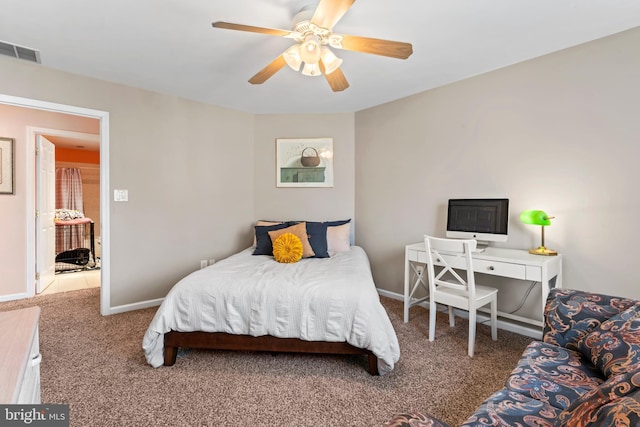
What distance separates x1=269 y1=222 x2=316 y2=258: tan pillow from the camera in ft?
10.1

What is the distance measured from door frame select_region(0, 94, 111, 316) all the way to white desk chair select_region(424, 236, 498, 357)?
3.05m

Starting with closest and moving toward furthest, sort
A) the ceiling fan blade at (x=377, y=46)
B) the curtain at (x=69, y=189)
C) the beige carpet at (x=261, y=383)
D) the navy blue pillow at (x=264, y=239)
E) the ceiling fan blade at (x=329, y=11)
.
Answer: the ceiling fan blade at (x=329, y=11) < the beige carpet at (x=261, y=383) < the ceiling fan blade at (x=377, y=46) < the navy blue pillow at (x=264, y=239) < the curtain at (x=69, y=189)

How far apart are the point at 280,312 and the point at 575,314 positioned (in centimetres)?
161

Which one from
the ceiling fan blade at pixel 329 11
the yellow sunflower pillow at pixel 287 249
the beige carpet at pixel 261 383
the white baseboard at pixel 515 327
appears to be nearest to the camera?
the ceiling fan blade at pixel 329 11

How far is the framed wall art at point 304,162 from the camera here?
3967 mm

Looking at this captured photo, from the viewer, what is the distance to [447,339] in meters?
2.51

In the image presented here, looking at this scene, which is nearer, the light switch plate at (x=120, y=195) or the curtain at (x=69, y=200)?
the light switch plate at (x=120, y=195)

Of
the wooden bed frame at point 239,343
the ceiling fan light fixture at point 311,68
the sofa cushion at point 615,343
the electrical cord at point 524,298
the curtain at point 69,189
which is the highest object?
the ceiling fan light fixture at point 311,68

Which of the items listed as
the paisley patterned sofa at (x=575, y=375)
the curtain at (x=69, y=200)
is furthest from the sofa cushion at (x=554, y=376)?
the curtain at (x=69, y=200)

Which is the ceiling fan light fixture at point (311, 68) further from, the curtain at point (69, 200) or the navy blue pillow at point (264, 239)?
the curtain at point (69, 200)

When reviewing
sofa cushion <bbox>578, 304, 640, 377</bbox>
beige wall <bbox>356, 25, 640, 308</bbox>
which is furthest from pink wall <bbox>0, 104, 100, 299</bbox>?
sofa cushion <bbox>578, 304, 640, 377</bbox>

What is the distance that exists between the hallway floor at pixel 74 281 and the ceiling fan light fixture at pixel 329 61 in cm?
416

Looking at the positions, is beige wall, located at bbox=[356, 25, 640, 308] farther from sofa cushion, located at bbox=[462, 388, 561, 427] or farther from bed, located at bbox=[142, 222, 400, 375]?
sofa cushion, located at bbox=[462, 388, 561, 427]

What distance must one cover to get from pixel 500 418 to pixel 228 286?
1655 mm
